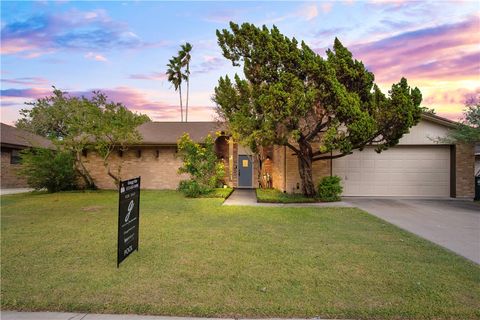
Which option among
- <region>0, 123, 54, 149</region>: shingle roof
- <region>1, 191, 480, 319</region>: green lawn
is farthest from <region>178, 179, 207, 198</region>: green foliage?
<region>0, 123, 54, 149</region>: shingle roof

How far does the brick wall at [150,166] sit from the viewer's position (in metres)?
17.7

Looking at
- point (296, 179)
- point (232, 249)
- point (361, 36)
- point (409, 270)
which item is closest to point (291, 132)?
point (296, 179)

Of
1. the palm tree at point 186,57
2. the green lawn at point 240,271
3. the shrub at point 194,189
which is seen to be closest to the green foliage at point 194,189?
the shrub at point 194,189

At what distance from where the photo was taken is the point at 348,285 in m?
3.86

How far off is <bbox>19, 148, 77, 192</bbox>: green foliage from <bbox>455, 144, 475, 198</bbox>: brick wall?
62.5 feet

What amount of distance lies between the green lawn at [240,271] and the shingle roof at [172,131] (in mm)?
10170

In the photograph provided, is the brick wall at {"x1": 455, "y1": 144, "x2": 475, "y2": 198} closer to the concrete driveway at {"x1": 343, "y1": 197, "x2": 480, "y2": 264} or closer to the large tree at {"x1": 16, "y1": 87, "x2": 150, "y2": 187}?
the concrete driveway at {"x1": 343, "y1": 197, "x2": 480, "y2": 264}

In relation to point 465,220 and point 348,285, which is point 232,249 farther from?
point 465,220

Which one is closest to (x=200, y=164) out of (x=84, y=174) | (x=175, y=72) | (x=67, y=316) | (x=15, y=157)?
(x=84, y=174)

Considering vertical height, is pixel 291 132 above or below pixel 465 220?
above

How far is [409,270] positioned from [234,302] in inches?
109

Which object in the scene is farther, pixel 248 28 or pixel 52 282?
pixel 248 28

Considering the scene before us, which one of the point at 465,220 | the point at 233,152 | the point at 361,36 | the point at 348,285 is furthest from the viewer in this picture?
the point at 233,152

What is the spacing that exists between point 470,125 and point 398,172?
322 cm
